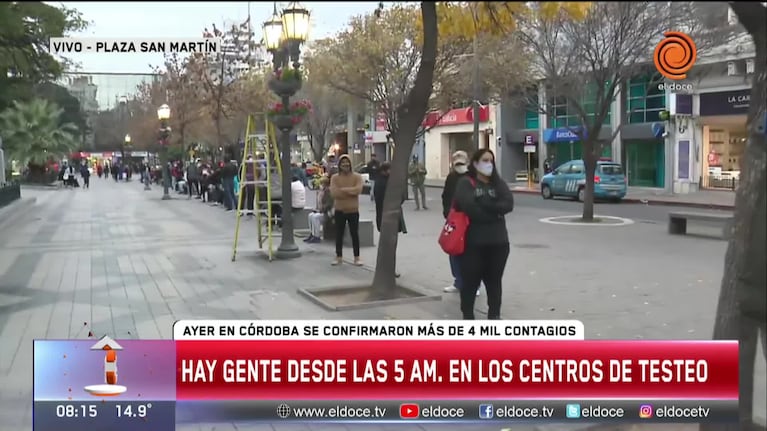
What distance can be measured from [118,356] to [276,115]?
326 inches

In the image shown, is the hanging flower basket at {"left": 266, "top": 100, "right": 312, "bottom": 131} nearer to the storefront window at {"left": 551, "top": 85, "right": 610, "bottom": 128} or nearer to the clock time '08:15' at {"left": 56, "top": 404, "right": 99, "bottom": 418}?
the storefront window at {"left": 551, "top": 85, "right": 610, "bottom": 128}

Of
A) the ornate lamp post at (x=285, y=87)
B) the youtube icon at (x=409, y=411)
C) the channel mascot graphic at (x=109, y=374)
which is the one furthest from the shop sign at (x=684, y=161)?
the ornate lamp post at (x=285, y=87)

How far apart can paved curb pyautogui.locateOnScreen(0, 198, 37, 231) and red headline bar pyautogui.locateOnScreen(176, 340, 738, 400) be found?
A: 49.4 ft

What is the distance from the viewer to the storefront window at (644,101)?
203 inches

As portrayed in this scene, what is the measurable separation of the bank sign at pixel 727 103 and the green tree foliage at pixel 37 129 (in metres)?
4.40

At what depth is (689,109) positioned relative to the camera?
471 cm

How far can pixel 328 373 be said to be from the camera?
2967 mm

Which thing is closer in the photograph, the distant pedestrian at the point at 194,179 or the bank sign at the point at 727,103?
the bank sign at the point at 727,103

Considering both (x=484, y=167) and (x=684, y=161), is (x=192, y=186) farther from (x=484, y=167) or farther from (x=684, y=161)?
(x=684, y=161)

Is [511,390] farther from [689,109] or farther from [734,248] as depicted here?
[689,109]

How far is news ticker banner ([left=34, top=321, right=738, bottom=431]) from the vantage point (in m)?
2.94

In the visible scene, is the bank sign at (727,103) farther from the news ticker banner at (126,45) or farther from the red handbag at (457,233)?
the news ticker banner at (126,45)

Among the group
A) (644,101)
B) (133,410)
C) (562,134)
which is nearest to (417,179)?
(644,101)

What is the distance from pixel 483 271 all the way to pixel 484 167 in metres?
0.99
